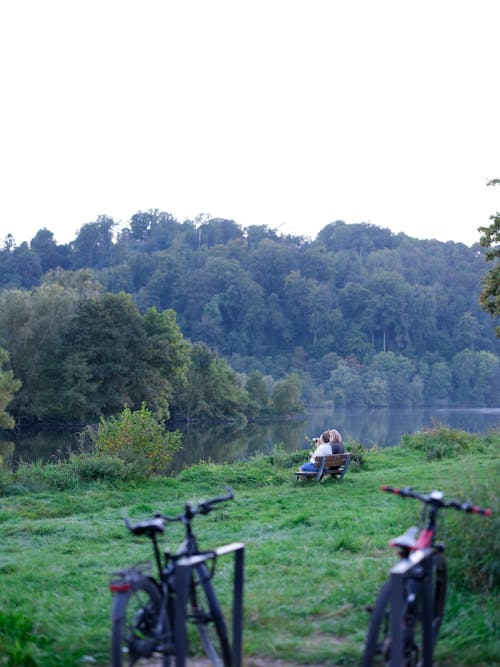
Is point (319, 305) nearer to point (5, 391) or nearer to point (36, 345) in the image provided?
point (36, 345)

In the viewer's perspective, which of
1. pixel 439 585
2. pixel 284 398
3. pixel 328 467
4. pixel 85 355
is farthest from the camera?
pixel 284 398

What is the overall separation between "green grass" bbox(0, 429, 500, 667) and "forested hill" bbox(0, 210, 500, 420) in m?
79.0

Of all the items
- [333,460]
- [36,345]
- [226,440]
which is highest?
[36,345]

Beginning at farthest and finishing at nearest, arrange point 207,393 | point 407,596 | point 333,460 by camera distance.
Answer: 1. point 207,393
2. point 333,460
3. point 407,596

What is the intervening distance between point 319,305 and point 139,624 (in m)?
115

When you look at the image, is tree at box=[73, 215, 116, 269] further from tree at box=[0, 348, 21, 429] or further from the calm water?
tree at box=[0, 348, 21, 429]

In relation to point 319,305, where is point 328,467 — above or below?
below

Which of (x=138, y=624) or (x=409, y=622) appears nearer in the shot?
(x=409, y=622)

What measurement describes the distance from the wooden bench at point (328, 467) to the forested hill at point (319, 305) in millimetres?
76589

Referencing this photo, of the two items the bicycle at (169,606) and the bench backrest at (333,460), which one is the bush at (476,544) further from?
the bench backrest at (333,460)

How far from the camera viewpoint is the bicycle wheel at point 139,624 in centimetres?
378

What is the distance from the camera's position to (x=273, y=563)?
23.0 ft

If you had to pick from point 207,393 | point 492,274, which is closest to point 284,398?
point 207,393

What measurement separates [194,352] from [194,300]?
5246cm
